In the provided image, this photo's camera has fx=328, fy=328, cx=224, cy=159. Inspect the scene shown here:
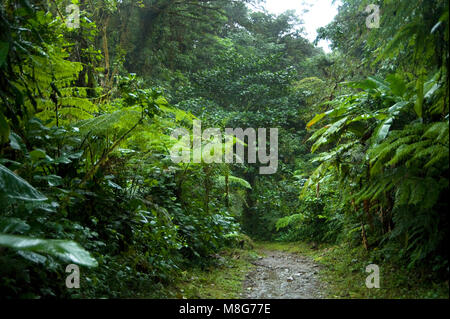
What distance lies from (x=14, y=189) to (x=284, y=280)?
3.27m

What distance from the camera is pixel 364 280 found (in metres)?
3.40

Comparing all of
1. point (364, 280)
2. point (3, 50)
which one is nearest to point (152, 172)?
point (3, 50)

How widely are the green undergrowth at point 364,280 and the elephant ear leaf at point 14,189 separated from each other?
2.82 m

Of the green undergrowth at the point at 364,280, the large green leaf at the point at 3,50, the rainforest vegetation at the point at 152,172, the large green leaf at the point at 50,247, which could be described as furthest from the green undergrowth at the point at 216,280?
the large green leaf at the point at 3,50

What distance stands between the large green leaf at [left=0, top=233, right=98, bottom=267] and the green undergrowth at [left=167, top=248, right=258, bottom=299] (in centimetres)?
162

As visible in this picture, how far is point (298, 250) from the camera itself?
22.8 feet

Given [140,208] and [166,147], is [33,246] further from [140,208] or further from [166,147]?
[166,147]

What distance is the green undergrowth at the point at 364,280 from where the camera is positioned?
2.62m

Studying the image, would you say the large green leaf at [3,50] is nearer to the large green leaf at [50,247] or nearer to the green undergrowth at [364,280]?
the large green leaf at [50,247]

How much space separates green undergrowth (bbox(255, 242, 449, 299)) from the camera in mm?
2621

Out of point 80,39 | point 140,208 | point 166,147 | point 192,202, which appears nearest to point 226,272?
point 192,202
